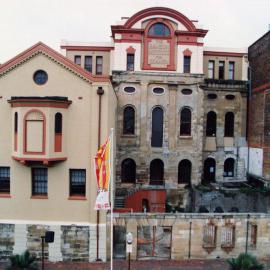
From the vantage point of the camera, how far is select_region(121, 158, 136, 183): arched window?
2927 centimetres

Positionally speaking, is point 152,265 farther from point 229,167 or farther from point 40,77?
point 229,167

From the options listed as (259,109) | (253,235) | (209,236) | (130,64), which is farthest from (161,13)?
(253,235)

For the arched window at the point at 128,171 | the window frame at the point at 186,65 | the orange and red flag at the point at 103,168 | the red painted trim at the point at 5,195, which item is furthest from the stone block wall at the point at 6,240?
the window frame at the point at 186,65

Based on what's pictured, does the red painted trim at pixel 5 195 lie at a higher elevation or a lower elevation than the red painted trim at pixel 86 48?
lower

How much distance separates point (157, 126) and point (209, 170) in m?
7.47

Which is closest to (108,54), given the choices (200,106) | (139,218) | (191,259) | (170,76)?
(170,76)

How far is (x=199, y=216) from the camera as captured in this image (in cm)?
1953

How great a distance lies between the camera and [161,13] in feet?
91.0

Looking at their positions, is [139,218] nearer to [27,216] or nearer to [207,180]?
[27,216]

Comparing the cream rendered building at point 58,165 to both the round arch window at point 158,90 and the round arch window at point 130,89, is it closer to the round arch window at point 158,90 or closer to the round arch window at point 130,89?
the round arch window at point 130,89

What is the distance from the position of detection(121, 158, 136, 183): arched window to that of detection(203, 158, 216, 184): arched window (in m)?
7.53

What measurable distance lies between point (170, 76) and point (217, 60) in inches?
287

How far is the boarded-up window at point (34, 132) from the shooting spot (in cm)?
1823

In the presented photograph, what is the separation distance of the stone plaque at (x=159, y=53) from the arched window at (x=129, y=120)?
4.66m
